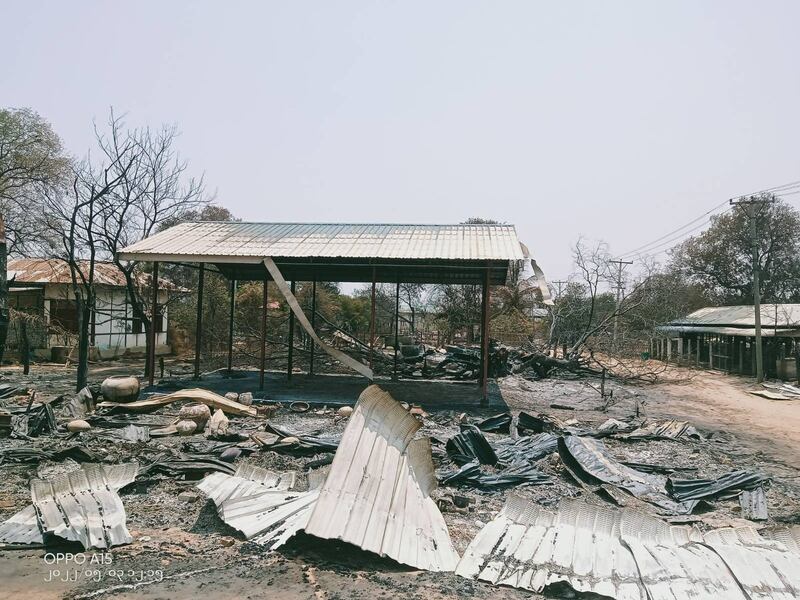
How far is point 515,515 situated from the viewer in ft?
16.0

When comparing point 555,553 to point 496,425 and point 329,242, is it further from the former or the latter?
point 329,242

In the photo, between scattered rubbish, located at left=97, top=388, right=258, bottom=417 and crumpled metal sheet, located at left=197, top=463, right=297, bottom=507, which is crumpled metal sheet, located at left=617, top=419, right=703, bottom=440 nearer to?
crumpled metal sheet, located at left=197, top=463, right=297, bottom=507

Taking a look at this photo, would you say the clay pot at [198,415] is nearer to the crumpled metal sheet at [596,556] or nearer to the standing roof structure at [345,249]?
the standing roof structure at [345,249]

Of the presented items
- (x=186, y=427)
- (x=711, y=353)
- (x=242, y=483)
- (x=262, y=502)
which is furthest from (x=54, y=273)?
(x=711, y=353)

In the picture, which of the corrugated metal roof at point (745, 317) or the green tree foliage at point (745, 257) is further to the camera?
the green tree foliage at point (745, 257)

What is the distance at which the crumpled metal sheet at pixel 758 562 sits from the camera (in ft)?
12.1

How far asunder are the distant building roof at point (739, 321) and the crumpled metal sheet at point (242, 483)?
70.6ft

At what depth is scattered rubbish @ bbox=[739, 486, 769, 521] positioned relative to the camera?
18.1 feet

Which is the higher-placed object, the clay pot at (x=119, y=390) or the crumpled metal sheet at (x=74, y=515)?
the clay pot at (x=119, y=390)

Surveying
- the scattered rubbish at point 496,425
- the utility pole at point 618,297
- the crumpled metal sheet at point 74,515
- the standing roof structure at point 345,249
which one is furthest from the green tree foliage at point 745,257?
the crumpled metal sheet at point 74,515

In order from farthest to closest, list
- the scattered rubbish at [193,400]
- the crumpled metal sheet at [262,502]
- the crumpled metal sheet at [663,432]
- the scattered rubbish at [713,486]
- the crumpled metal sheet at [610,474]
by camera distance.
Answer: the scattered rubbish at [193,400]
the crumpled metal sheet at [663,432]
the scattered rubbish at [713,486]
the crumpled metal sheet at [610,474]
the crumpled metal sheet at [262,502]

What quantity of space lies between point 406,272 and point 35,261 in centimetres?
1627

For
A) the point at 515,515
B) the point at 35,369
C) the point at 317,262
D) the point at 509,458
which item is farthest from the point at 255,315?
the point at 515,515

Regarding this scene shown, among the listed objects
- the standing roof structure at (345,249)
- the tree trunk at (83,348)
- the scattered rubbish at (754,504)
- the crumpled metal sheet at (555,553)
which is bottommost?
the scattered rubbish at (754,504)
